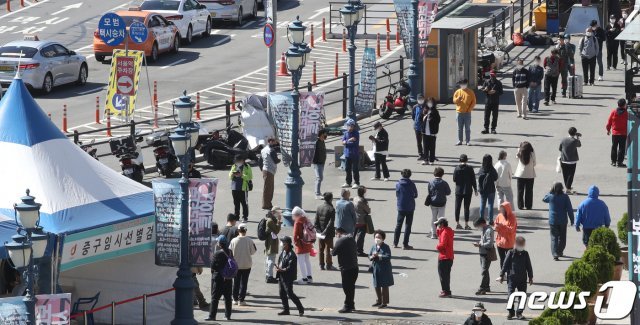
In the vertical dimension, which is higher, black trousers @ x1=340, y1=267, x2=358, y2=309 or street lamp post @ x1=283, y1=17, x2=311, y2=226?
street lamp post @ x1=283, y1=17, x2=311, y2=226

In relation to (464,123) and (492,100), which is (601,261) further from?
(492,100)

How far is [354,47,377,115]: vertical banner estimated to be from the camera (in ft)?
132

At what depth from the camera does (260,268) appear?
95.6ft

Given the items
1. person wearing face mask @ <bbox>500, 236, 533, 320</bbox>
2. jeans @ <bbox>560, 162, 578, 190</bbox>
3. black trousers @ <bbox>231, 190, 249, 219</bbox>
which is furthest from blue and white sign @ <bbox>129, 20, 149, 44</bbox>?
person wearing face mask @ <bbox>500, 236, 533, 320</bbox>

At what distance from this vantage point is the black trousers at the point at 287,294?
1028 inches

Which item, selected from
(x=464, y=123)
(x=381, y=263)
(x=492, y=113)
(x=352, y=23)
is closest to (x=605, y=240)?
(x=381, y=263)

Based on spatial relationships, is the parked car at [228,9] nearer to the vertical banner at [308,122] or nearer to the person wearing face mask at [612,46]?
the person wearing face mask at [612,46]

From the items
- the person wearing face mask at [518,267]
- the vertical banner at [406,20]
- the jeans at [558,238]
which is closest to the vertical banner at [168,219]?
the person wearing face mask at [518,267]

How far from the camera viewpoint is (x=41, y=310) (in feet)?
72.3

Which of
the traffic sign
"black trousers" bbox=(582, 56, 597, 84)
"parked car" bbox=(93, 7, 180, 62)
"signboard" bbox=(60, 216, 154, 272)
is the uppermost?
the traffic sign

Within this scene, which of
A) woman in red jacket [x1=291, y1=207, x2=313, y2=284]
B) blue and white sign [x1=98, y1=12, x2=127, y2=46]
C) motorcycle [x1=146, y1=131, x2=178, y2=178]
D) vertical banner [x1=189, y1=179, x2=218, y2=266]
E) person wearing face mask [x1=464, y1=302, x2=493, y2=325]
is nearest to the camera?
person wearing face mask [x1=464, y1=302, x2=493, y2=325]

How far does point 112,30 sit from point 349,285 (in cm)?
2170

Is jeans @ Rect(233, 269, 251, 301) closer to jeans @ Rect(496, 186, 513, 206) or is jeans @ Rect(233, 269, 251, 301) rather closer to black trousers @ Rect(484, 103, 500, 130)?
jeans @ Rect(496, 186, 513, 206)

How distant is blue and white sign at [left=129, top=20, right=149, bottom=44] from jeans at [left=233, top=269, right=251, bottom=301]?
19.5m
